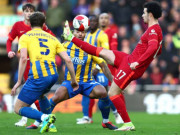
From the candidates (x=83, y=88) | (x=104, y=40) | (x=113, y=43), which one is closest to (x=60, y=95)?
(x=83, y=88)

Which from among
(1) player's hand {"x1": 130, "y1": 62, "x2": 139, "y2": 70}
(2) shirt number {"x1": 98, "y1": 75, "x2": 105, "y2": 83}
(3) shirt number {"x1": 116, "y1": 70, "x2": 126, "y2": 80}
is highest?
(1) player's hand {"x1": 130, "y1": 62, "x2": 139, "y2": 70}

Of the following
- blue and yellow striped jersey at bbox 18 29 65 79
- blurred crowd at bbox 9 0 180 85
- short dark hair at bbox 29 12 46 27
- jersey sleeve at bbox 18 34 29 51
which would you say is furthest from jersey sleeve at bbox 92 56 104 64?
blurred crowd at bbox 9 0 180 85

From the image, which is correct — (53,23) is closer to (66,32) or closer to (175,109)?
(175,109)

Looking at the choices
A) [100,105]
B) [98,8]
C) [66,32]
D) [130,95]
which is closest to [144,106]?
[130,95]

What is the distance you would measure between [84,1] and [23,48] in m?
12.6

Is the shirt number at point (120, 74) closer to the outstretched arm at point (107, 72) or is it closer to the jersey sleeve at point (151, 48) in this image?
the jersey sleeve at point (151, 48)

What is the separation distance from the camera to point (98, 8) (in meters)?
20.5

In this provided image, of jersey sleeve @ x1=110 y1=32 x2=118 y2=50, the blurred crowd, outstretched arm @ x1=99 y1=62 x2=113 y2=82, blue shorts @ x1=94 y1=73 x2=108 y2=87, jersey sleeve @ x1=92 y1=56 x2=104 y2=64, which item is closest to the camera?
outstretched arm @ x1=99 y1=62 x2=113 y2=82

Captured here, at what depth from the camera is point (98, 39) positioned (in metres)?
12.7

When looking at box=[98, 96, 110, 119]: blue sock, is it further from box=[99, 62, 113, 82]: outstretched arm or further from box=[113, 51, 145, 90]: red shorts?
box=[113, 51, 145, 90]: red shorts

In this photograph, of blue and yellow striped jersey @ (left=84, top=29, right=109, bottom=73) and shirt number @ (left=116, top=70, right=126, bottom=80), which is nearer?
shirt number @ (left=116, top=70, right=126, bottom=80)

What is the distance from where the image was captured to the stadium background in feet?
58.4

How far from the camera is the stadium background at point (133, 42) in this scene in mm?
17812

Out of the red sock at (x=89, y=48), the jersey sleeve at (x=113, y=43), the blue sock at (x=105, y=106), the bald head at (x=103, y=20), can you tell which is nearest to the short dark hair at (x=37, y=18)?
the red sock at (x=89, y=48)
